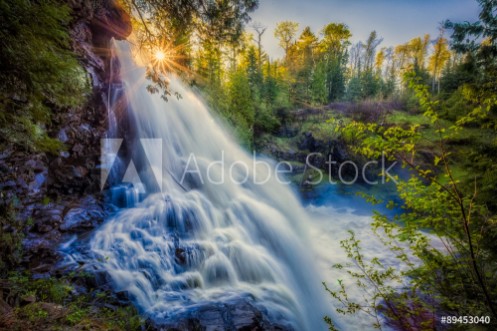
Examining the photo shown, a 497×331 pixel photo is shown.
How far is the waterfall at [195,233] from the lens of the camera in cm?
556

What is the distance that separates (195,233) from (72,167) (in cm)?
437

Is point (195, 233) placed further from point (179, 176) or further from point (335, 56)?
point (335, 56)

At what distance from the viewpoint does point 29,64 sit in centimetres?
288

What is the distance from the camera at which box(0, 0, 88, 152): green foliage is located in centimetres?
273

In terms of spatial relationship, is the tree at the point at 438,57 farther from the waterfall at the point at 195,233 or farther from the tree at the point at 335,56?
the waterfall at the point at 195,233

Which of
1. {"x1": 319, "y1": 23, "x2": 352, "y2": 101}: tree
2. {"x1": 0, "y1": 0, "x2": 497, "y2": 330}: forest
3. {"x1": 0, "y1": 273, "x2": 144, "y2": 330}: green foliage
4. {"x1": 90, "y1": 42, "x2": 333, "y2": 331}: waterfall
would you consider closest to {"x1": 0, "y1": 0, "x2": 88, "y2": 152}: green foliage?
{"x1": 0, "y1": 0, "x2": 497, "y2": 330}: forest

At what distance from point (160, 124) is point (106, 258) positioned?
302 inches

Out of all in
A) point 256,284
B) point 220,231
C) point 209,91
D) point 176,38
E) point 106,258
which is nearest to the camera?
point 176,38

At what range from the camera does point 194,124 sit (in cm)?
1428

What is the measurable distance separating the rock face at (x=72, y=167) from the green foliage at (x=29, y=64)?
2937 millimetres

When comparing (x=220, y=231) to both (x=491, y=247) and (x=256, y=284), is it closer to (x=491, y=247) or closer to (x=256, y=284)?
(x=256, y=284)

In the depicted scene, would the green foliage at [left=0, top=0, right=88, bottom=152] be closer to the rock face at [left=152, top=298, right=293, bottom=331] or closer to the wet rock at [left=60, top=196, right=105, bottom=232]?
the rock face at [left=152, top=298, right=293, bottom=331]

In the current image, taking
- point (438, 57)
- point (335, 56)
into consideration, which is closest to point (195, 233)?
point (335, 56)

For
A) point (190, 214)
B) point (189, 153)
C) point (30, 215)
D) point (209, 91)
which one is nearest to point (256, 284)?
point (190, 214)
